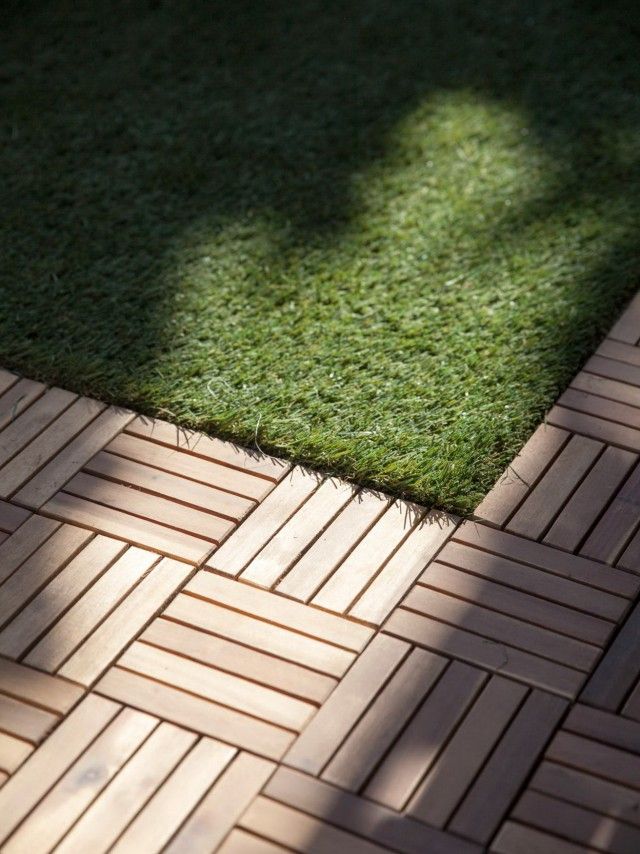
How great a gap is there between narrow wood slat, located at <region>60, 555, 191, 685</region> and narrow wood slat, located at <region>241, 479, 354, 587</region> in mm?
138

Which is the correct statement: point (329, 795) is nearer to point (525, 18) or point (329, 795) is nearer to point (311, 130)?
point (311, 130)

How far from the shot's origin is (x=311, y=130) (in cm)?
357

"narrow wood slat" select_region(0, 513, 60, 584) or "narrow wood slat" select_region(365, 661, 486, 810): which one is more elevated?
"narrow wood slat" select_region(0, 513, 60, 584)

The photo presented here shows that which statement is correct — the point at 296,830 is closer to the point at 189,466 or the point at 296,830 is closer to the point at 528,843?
the point at 528,843

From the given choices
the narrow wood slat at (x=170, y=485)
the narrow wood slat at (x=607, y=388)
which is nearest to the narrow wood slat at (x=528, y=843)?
the narrow wood slat at (x=170, y=485)

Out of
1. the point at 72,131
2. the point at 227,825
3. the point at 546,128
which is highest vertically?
the point at 72,131

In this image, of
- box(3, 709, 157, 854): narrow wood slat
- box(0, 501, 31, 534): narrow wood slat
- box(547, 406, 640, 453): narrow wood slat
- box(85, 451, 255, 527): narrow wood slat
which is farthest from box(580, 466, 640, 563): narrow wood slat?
box(0, 501, 31, 534): narrow wood slat

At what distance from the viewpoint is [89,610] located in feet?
7.13

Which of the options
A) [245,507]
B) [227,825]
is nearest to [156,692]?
[227,825]

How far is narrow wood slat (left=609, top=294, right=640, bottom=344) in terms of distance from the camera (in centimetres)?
280

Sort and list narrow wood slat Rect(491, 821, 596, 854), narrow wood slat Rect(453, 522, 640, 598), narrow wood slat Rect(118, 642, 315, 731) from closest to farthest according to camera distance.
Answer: narrow wood slat Rect(491, 821, 596, 854), narrow wood slat Rect(118, 642, 315, 731), narrow wood slat Rect(453, 522, 640, 598)

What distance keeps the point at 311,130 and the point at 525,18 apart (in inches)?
40.2

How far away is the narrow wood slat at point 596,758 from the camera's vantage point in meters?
1.89

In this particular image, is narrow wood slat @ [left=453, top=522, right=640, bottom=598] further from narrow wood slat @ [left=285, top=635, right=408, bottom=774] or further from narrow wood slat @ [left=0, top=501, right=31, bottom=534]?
narrow wood slat @ [left=0, top=501, right=31, bottom=534]
